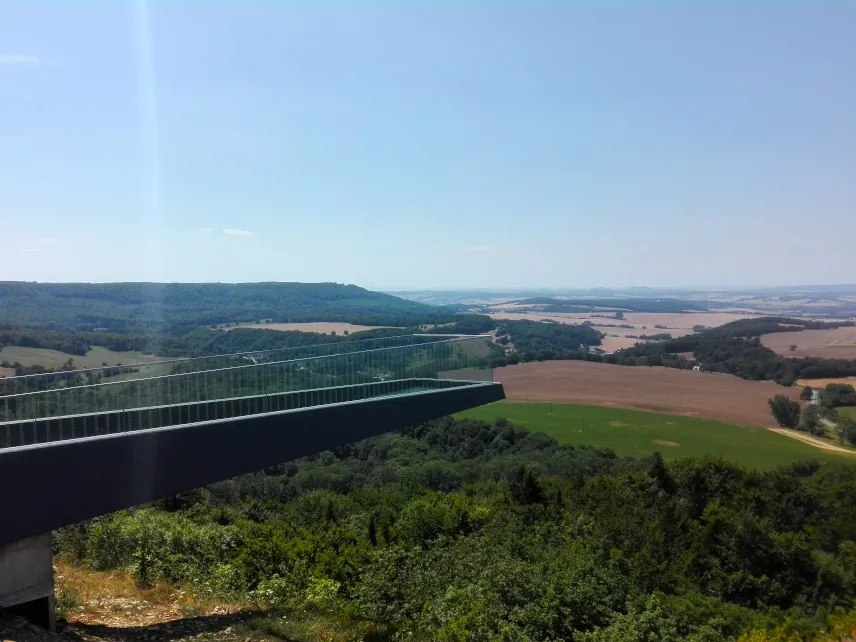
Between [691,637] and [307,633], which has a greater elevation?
[307,633]

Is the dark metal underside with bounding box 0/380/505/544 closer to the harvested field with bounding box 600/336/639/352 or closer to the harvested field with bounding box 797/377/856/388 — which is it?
the harvested field with bounding box 797/377/856/388

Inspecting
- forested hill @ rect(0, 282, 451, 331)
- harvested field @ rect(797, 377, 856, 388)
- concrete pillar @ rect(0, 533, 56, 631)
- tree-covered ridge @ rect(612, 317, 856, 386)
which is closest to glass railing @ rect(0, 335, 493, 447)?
concrete pillar @ rect(0, 533, 56, 631)

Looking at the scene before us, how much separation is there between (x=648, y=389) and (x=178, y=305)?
66.8 meters

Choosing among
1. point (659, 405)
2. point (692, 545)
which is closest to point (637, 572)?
point (692, 545)

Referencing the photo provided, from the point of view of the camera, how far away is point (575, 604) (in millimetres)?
9859

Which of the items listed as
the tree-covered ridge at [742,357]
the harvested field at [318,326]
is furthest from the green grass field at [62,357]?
the tree-covered ridge at [742,357]

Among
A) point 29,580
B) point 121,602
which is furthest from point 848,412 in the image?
point 29,580

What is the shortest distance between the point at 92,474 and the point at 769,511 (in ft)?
89.5

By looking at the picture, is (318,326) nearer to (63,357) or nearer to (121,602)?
(63,357)

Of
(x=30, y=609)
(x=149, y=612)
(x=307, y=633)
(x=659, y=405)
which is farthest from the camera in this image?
(x=659, y=405)

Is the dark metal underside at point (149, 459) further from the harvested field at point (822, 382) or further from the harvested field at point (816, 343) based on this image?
the harvested field at point (816, 343)

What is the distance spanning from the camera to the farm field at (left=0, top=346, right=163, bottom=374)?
32750 millimetres

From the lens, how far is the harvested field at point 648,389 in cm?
5456

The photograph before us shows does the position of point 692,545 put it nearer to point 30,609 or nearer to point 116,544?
point 116,544
